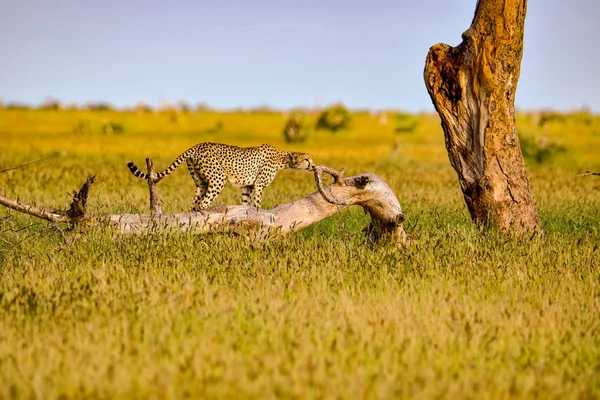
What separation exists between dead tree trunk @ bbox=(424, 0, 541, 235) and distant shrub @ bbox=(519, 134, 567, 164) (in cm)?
1580

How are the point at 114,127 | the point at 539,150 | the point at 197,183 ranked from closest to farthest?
the point at 197,183
the point at 539,150
the point at 114,127

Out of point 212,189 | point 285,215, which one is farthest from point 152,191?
point 212,189

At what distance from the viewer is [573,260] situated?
7.83m

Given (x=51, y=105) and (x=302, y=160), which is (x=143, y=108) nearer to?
(x=51, y=105)

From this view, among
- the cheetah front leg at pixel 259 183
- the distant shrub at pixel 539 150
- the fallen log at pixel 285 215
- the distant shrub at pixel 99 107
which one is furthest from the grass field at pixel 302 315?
the distant shrub at pixel 99 107

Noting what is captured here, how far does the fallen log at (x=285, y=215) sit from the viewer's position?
27.5 ft

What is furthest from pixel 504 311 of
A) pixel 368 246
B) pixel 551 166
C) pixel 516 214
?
pixel 551 166

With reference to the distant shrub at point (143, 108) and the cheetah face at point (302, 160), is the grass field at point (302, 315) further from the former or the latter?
A: the distant shrub at point (143, 108)

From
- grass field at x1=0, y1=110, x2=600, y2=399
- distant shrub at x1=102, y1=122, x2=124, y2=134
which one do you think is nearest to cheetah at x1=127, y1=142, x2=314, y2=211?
grass field at x1=0, y1=110, x2=600, y2=399

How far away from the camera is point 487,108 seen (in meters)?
9.39

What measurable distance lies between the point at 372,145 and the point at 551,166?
1560 cm

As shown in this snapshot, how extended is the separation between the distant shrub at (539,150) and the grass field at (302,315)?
14469 millimetres

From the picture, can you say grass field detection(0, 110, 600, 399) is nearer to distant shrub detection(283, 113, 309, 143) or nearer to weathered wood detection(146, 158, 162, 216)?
weathered wood detection(146, 158, 162, 216)

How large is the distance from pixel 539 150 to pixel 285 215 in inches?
713
